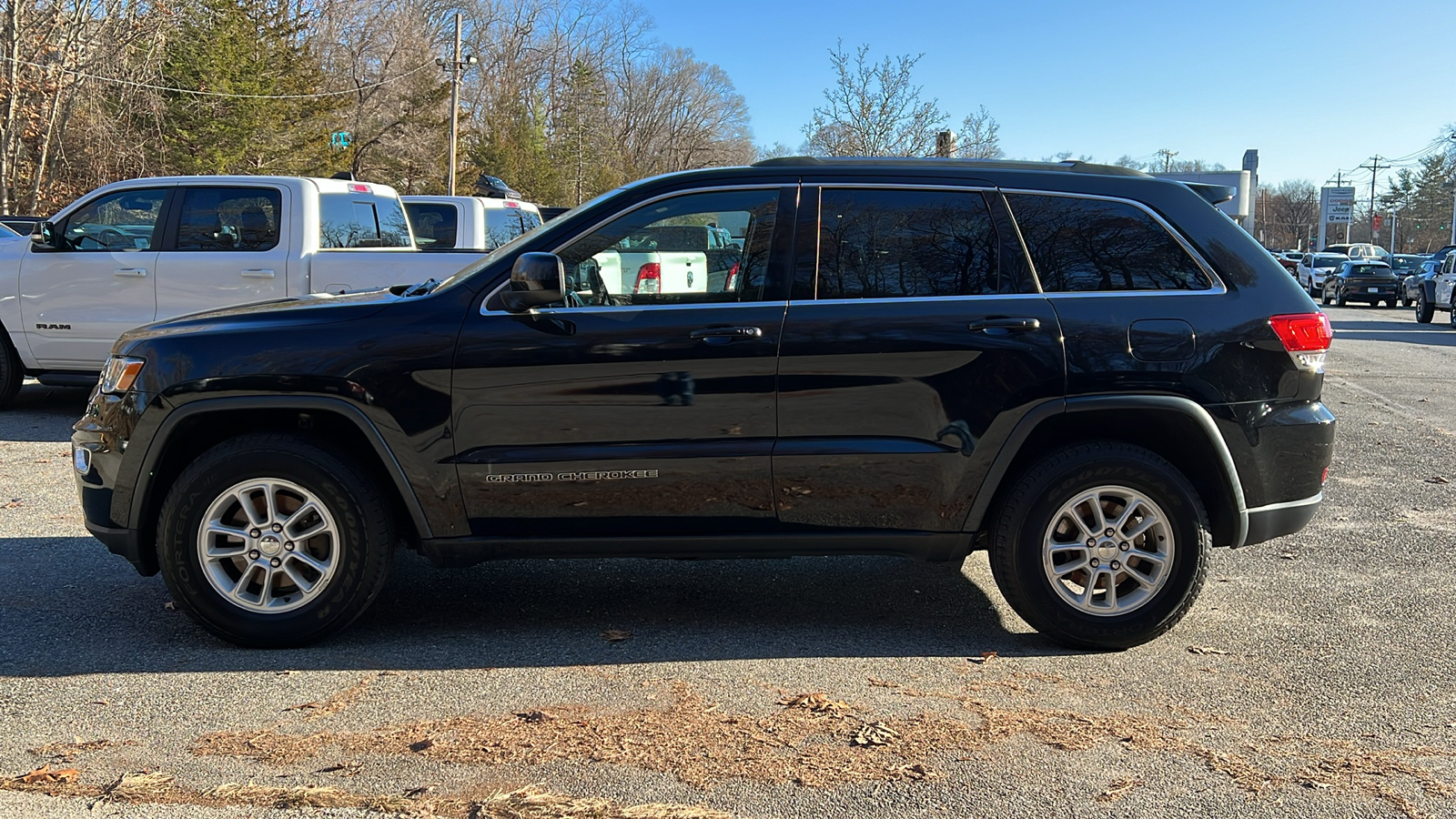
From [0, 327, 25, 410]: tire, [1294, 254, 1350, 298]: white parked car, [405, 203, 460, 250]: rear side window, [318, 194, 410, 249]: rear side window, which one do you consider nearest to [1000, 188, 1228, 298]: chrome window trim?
[318, 194, 410, 249]: rear side window

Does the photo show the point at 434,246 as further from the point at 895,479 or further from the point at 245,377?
the point at 895,479

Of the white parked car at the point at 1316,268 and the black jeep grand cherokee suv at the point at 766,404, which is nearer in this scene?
the black jeep grand cherokee suv at the point at 766,404

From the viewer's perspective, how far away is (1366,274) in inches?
1453

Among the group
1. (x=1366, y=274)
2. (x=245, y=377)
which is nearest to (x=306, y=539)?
(x=245, y=377)

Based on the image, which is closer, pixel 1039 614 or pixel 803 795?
pixel 803 795

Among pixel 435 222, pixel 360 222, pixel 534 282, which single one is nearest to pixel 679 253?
pixel 534 282

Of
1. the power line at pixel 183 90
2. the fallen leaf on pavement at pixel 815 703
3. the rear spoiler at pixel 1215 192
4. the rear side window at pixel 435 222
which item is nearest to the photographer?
the fallen leaf on pavement at pixel 815 703

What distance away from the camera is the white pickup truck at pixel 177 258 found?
9.33 meters

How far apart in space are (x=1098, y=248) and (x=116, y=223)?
831 centimetres

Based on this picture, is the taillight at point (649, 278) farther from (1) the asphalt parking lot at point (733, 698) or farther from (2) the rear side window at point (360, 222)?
(2) the rear side window at point (360, 222)

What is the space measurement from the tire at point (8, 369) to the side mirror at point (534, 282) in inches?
306

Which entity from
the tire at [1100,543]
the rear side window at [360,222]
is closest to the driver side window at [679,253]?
the tire at [1100,543]

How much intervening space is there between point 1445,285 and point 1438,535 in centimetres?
2345

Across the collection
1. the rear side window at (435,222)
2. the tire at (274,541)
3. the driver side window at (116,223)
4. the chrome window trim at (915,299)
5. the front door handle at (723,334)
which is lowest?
the tire at (274,541)
